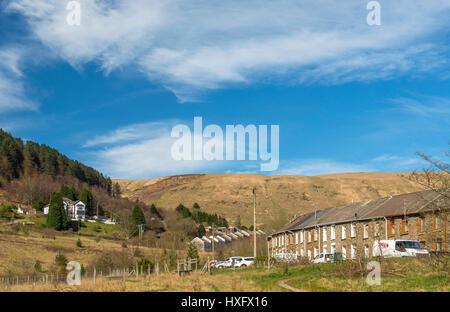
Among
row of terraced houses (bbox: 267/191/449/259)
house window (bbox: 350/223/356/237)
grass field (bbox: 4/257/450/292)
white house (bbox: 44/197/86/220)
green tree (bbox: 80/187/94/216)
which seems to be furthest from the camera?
green tree (bbox: 80/187/94/216)

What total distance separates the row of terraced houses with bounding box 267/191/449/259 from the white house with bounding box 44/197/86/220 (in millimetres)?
77235

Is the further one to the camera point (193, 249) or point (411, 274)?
point (193, 249)

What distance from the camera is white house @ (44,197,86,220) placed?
130 meters

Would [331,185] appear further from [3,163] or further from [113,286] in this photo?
[113,286]

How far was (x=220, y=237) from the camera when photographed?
129250 millimetres

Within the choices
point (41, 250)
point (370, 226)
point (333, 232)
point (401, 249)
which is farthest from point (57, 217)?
point (401, 249)

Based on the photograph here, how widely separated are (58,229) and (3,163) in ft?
195

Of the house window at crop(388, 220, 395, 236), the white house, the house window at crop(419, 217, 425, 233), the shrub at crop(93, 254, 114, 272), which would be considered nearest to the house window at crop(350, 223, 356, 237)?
the house window at crop(388, 220, 395, 236)

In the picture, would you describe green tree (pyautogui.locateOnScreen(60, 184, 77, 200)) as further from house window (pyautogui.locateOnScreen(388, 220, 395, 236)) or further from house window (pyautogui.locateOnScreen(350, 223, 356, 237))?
house window (pyautogui.locateOnScreen(388, 220, 395, 236))

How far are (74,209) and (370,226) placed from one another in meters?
98.5

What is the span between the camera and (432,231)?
147 ft

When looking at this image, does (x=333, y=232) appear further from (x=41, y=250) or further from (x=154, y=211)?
(x=154, y=211)

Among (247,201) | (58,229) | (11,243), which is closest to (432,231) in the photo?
(11,243)
